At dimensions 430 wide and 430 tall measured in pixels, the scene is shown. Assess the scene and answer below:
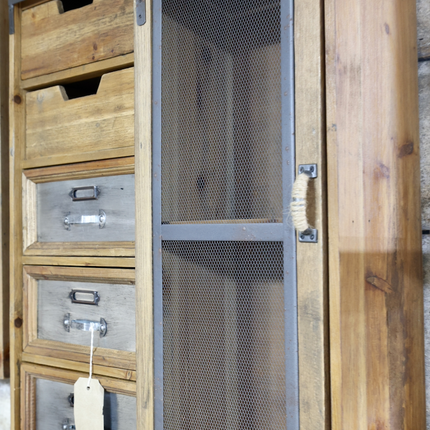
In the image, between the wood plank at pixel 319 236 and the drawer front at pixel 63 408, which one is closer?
the wood plank at pixel 319 236

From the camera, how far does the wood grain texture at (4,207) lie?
50.6 inches

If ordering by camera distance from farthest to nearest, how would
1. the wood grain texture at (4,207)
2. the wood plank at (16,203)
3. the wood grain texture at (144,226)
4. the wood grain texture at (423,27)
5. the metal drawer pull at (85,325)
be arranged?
the wood grain texture at (4,207)
the wood plank at (16,203)
the metal drawer pull at (85,325)
the wood grain texture at (423,27)
the wood grain texture at (144,226)

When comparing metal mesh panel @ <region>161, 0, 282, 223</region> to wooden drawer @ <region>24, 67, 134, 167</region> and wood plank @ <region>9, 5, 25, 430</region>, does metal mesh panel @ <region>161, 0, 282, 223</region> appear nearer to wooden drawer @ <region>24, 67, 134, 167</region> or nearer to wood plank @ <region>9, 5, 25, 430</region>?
wooden drawer @ <region>24, 67, 134, 167</region>

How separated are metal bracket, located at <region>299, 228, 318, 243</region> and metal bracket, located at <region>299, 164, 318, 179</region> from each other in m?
0.08

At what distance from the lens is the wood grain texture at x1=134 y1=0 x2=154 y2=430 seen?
81cm

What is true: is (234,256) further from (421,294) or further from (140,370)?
(421,294)

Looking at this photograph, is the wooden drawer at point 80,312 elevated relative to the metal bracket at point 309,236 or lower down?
lower down

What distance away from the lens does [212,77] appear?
76cm

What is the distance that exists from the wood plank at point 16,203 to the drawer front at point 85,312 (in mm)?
59

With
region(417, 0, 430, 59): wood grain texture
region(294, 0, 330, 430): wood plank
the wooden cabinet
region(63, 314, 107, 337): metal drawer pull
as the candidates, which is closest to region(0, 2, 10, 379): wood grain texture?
region(63, 314, 107, 337): metal drawer pull

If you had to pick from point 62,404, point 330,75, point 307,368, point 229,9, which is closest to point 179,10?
point 229,9

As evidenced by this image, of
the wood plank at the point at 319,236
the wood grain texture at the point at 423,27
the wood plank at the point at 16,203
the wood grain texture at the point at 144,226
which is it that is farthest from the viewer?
the wood plank at the point at 16,203

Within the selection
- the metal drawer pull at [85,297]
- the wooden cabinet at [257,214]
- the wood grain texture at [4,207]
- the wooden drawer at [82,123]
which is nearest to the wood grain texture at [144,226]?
the wooden cabinet at [257,214]

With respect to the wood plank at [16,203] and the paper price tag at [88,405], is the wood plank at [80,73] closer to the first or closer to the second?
Result: the wood plank at [16,203]
